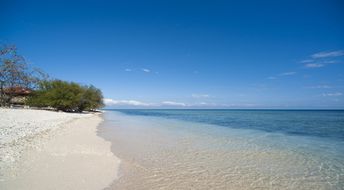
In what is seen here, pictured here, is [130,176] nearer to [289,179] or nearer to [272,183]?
[272,183]

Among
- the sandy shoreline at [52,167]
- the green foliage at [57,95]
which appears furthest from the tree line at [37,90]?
the sandy shoreline at [52,167]

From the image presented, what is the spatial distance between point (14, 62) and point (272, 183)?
172 ft

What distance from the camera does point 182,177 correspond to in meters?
6.65

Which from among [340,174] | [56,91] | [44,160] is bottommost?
[340,174]

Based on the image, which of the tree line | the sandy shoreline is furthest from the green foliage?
the sandy shoreline

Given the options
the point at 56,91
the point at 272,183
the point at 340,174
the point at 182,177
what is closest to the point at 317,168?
the point at 340,174

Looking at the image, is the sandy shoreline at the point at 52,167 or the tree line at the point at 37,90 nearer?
the sandy shoreline at the point at 52,167

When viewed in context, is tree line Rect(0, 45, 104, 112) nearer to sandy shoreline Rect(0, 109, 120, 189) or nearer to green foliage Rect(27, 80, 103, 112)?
green foliage Rect(27, 80, 103, 112)

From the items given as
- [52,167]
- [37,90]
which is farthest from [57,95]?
[52,167]

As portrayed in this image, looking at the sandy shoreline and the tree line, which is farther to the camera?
the tree line

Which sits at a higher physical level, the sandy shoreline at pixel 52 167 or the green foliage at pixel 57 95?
the green foliage at pixel 57 95

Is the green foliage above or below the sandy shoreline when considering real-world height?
above

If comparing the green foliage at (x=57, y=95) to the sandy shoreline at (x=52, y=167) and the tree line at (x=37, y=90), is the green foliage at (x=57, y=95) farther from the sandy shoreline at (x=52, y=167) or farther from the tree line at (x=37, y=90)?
the sandy shoreline at (x=52, y=167)

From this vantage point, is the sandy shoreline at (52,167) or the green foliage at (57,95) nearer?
the sandy shoreline at (52,167)
